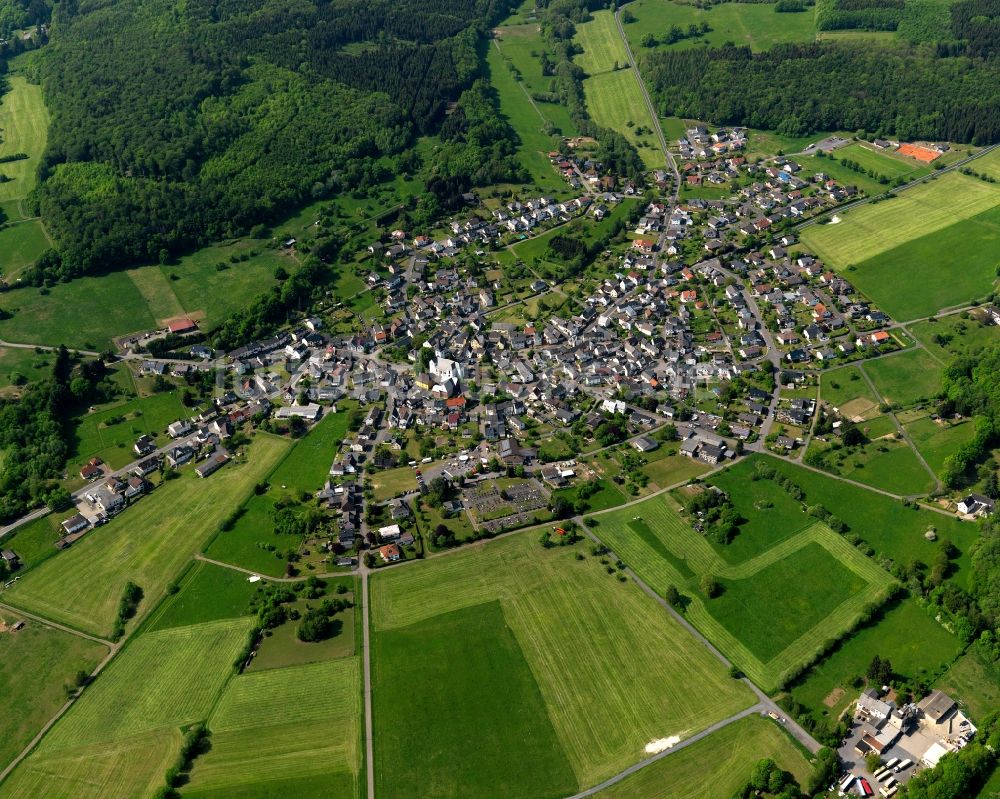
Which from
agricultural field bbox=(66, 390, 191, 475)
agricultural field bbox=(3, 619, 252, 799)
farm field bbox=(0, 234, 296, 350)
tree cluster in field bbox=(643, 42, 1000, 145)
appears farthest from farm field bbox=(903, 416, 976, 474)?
farm field bbox=(0, 234, 296, 350)

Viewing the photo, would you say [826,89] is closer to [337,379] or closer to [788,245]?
[788,245]

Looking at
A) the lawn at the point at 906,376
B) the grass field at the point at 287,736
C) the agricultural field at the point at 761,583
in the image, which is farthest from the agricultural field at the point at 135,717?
the lawn at the point at 906,376

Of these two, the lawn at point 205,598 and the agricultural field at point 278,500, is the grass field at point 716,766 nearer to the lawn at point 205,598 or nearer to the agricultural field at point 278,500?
the lawn at point 205,598

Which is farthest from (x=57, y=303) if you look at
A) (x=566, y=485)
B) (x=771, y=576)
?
(x=771, y=576)

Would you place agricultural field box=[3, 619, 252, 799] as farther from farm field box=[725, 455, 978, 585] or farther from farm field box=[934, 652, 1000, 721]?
farm field box=[934, 652, 1000, 721]

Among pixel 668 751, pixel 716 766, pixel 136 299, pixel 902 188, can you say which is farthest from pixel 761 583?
pixel 136 299

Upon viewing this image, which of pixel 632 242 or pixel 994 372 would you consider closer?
pixel 994 372
